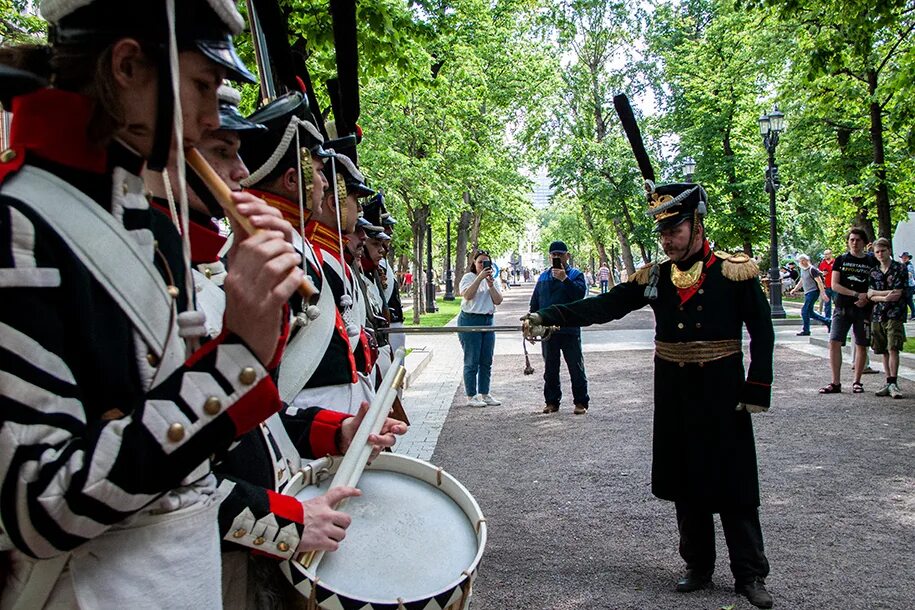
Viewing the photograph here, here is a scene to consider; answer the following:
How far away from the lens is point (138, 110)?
1.33m

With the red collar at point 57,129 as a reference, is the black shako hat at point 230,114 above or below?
above

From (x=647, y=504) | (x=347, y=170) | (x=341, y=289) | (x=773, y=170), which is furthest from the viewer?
A: (x=773, y=170)

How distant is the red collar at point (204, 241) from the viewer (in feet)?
6.07

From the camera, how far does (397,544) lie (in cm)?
212

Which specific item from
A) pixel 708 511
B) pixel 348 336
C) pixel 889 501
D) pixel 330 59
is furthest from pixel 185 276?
pixel 330 59

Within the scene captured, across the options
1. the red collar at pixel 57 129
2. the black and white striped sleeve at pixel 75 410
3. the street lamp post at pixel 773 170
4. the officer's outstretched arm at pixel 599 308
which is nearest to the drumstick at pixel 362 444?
the black and white striped sleeve at pixel 75 410

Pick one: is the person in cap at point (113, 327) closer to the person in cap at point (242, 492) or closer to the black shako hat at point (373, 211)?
the person in cap at point (242, 492)

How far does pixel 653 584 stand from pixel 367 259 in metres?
3.80

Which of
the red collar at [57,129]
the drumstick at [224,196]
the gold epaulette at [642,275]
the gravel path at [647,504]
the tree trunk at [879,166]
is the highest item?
the tree trunk at [879,166]

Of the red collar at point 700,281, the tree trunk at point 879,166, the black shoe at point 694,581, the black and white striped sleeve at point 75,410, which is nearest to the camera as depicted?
the black and white striped sleeve at point 75,410

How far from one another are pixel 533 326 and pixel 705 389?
3.88 ft

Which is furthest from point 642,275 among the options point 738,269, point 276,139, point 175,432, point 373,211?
point 175,432

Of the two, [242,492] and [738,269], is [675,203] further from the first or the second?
[242,492]

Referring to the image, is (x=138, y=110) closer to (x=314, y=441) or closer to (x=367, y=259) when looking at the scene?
(x=314, y=441)
